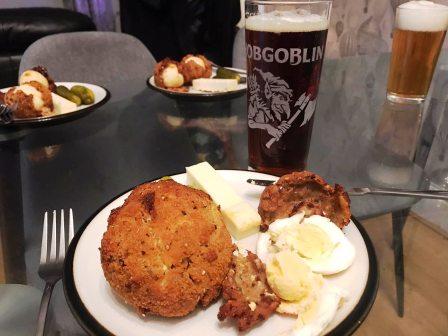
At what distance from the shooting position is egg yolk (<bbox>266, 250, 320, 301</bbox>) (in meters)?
0.47

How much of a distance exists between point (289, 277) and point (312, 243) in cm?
8

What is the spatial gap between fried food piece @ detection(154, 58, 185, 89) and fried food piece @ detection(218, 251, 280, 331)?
963mm

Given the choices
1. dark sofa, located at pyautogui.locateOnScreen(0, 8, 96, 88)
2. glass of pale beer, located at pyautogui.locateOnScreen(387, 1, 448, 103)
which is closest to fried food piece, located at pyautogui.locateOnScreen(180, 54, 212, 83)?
glass of pale beer, located at pyautogui.locateOnScreen(387, 1, 448, 103)

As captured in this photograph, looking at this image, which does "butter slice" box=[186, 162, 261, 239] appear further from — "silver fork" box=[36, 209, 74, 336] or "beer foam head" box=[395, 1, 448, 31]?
"beer foam head" box=[395, 1, 448, 31]

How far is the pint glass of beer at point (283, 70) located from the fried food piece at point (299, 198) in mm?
197

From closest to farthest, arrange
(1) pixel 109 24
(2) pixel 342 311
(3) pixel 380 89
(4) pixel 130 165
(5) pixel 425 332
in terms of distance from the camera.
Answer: (2) pixel 342 311
(5) pixel 425 332
(4) pixel 130 165
(3) pixel 380 89
(1) pixel 109 24

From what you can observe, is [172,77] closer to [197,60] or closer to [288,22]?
[197,60]

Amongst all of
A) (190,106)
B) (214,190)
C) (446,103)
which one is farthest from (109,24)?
(214,190)

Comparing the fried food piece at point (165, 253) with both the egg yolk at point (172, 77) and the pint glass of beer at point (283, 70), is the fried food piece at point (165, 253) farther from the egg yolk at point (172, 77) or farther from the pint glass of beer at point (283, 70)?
the egg yolk at point (172, 77)

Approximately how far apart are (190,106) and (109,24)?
4301mm

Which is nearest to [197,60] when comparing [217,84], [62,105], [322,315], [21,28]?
[217,84]

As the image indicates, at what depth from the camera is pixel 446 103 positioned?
A: 131 cm

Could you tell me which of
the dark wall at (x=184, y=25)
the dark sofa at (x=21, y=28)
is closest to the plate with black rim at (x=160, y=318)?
the dark wall at (x=184, y=25)

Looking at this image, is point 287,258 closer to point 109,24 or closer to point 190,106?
point 190,106
